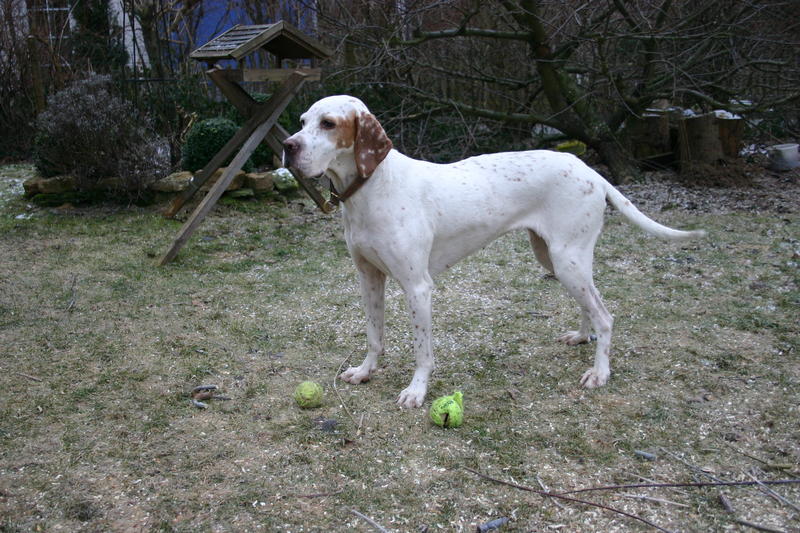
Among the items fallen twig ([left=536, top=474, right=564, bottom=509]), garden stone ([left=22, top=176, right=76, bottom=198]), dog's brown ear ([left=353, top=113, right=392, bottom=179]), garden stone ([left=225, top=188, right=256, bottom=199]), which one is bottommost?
garden stone ([left=225, top=188, right=256, bottom=199])

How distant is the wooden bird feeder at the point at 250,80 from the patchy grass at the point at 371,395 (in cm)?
61

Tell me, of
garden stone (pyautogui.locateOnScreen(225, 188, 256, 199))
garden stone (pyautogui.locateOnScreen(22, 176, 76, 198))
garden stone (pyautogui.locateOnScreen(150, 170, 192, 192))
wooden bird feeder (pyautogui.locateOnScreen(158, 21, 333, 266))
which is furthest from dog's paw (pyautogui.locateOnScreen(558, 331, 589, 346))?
garden stone (pyautogui.locateOnScreen(22, 176, 76, 198))

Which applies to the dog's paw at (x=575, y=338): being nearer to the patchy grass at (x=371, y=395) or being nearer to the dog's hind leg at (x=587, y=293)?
the patchy grass at (x=371, y=395)

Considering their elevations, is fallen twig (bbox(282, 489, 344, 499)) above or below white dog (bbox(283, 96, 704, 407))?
below

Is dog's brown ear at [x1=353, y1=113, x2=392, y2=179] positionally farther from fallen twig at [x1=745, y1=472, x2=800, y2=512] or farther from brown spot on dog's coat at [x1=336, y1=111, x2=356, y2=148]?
fallen twig at [x1=745, y1=472, x2=800, y2=512]

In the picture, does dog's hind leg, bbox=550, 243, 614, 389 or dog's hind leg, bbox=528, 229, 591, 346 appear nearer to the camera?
dog's hind leg, bbox=550, 243, 614, 389

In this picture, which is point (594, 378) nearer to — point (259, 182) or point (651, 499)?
point (651, 499)

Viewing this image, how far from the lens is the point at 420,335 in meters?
3.30

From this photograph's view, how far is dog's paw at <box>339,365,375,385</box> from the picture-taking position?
3.55 meters

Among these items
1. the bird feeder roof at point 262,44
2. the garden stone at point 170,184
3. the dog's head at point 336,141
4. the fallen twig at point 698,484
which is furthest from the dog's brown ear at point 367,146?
the garden stone at point 170,184

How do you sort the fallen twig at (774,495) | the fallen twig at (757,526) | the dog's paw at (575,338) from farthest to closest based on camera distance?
the dog's paw at (575,338), the fallen twig at (774,495), the fallen twig at (757,526)

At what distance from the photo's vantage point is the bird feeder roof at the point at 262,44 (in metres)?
5.59

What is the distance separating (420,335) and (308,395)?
621 millimetres

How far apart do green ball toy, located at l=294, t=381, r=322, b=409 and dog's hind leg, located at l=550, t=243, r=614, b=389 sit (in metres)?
1.36
